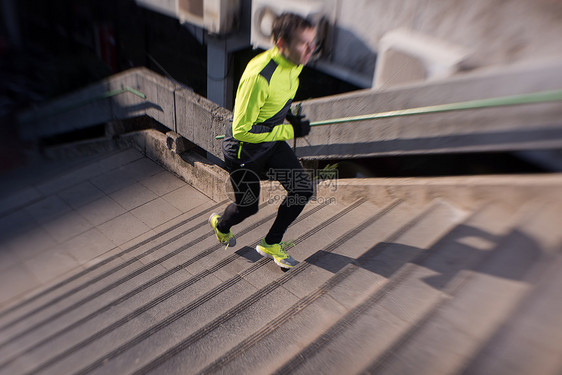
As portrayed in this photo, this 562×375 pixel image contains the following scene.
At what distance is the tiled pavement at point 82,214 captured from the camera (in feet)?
16.5

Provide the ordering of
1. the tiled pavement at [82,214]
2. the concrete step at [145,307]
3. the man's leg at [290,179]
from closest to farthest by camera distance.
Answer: the concrete step at [145,307]
the man's leg at [290,179]
the tiled pavement at [82,214]

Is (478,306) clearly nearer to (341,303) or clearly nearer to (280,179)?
(341,303)

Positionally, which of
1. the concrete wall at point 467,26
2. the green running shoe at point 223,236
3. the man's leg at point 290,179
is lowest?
the green running shoe at point 223,236

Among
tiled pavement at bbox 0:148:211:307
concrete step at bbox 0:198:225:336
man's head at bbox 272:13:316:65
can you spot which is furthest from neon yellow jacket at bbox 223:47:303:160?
tiled pavement at bbox 0:148:211:307

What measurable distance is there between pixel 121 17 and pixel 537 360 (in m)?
13.6

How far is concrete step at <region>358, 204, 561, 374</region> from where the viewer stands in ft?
7.61

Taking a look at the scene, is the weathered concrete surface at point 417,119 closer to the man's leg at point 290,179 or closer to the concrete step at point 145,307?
the man's leg at point 290,179

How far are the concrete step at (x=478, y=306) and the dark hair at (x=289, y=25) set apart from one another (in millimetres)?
1953

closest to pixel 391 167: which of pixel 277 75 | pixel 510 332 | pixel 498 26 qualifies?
pixel 498 26

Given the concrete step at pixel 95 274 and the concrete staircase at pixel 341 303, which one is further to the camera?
the concrete step at pixel 95 274

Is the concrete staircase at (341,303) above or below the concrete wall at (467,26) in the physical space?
below

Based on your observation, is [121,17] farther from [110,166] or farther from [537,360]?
[537,360]

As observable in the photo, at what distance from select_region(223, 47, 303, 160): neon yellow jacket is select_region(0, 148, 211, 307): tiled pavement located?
8.71 feet

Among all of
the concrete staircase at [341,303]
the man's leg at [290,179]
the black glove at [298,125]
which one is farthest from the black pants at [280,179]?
the concrete staircase at [341,303]
